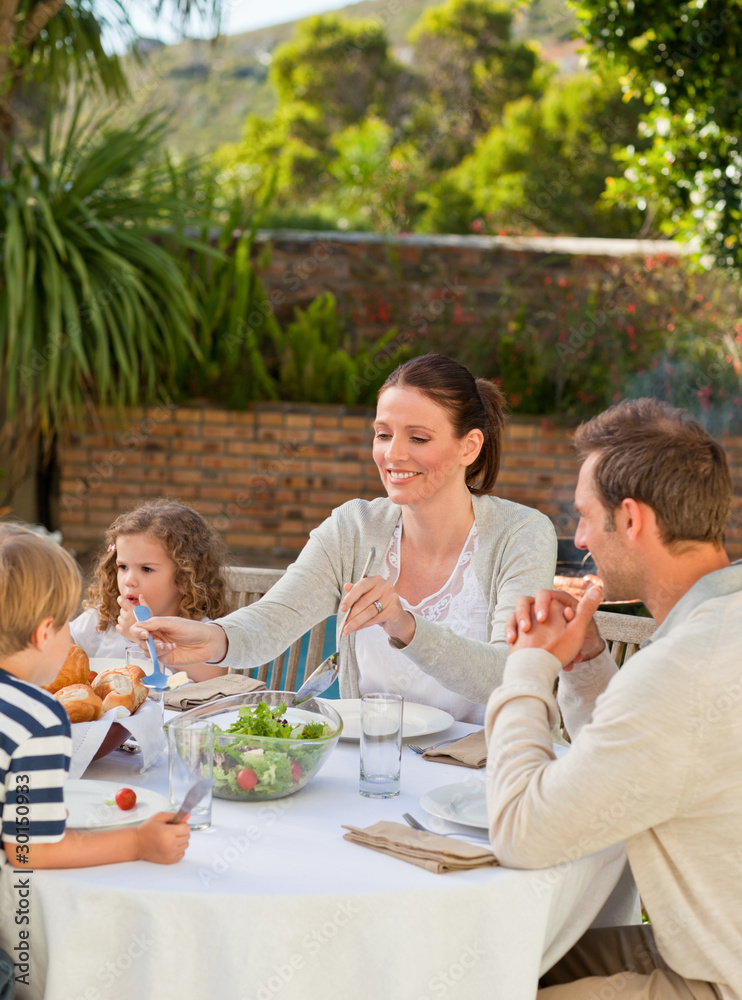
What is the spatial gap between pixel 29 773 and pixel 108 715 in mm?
336

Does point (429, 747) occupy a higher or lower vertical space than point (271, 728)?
lower

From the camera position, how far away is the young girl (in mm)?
2525

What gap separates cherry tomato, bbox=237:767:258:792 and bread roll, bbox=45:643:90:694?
0.42m

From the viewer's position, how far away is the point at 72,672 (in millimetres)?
1766

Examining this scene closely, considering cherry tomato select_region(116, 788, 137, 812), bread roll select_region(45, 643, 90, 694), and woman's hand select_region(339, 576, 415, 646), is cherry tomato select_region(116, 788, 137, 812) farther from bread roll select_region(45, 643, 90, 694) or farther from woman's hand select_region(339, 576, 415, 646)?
woman's hand select_region(339, 576, 415, 646)

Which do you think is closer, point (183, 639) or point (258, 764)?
point (258, 764)

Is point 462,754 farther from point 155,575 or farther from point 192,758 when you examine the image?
point 155,575

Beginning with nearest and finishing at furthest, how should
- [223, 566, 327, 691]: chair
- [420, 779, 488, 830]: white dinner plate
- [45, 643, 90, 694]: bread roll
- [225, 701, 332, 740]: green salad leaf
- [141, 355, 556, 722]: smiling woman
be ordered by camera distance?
[420, 779, 488, 830]: white dinner plate, [225, 701, 332, 740]: green salad leaf, [45, 643, 90, 694]: bread roll, [141, 355, 556, 722]: smiling woman, [223, 566, 327, 691]: chair

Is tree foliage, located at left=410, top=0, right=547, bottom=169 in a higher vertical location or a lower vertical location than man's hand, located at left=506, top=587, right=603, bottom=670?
higher

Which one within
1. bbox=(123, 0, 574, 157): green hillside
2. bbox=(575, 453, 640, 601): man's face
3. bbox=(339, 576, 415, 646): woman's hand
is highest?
bbox=(123, 0, 574, 157): green hillside

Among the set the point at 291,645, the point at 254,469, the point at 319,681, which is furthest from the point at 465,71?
the point at 319,681

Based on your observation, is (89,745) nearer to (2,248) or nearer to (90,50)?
(2,248)

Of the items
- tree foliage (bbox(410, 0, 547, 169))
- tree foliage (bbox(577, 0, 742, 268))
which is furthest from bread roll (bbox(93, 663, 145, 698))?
tree foliage (bbox(410, 0, 547, 169))

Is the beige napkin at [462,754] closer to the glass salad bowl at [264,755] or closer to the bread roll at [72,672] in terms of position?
the glass salad bowl at [264,755]
